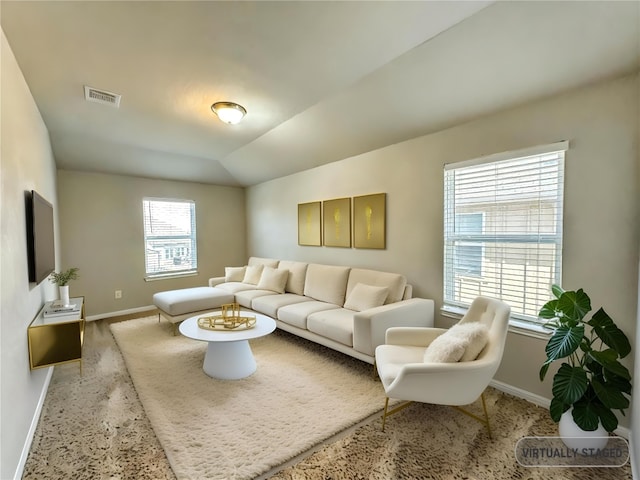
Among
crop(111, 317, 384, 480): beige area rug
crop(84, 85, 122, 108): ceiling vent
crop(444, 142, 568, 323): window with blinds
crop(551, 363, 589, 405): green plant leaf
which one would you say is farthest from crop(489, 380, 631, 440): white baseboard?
crop(84, 85, 122, 108): ceiling vent

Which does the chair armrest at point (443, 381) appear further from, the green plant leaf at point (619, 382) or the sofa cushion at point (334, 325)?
the sofa cushion at point (334, 325)

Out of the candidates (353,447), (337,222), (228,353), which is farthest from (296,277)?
(353,447)

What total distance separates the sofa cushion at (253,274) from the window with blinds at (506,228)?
2871mm

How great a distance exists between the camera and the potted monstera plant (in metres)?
1.65

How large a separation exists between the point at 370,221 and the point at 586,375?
91.5 inches

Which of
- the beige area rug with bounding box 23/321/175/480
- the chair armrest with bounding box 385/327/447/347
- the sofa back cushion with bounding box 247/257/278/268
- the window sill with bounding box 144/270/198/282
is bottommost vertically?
the beige area rug with bounding box 23/321/175/480

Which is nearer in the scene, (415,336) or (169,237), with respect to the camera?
(415,336)

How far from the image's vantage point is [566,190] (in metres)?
2.13

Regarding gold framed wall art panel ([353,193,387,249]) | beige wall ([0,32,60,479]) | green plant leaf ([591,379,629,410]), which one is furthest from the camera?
gold framed wall art panel ([353,193,387,249])

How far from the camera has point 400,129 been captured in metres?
3.03

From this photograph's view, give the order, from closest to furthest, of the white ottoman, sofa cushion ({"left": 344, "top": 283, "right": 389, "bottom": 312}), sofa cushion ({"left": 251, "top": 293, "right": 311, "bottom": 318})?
sofa cushion ({"left": 344, "top": 283, "right": 389, "bottom": 312})
sofa cushion ({"left": 251, "top": 293, "right": 311, "bottom": 318})
the white ottoman

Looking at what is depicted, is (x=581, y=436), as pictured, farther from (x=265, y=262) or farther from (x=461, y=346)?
(x=265, y=262)

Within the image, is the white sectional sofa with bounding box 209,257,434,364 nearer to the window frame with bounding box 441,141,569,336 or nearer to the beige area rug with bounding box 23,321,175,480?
the window frame with bounding box 441,141,569,336

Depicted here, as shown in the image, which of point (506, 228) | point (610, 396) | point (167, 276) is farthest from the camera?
point (167, 276)
